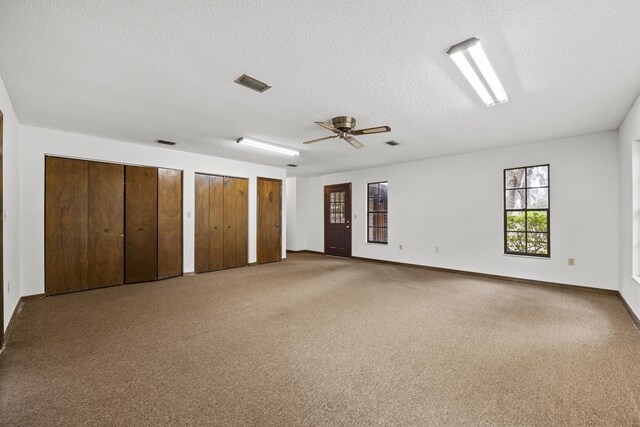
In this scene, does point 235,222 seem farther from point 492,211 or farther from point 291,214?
point 492,211

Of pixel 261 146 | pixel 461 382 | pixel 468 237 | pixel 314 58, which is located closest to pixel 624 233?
pixel 468 237

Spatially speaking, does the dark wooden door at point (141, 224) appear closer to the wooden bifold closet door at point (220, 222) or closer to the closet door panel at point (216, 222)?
the wooden bifold closet door at point (220, 222)

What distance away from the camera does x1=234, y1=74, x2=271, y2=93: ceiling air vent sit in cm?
269

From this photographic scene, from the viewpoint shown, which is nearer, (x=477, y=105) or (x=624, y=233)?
(x=477, y=105)

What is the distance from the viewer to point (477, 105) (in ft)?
11.0

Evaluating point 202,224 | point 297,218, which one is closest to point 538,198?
point 202,224

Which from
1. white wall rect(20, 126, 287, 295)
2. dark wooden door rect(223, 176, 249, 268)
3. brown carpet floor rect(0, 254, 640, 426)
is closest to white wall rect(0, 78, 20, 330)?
white wall rect(20, 126, 287, 295)

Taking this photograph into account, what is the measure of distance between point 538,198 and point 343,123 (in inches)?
156

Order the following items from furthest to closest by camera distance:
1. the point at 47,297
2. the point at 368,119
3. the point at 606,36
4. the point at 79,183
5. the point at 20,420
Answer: the point at 79,183 < the point at 47,297 < the point at 368,119 < the point at 606,36 < the point at 20,420

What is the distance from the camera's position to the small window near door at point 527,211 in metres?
5.07

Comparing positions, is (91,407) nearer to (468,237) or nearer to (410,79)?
(410,79)

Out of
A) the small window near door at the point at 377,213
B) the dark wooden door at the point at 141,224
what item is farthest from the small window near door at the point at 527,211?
the dark wooden door at the point at 141,224

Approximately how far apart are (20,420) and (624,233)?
250 inches

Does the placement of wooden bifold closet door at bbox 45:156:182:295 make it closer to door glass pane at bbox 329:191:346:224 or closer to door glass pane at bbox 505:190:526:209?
door glass pane at bbox 329:191:346:224
